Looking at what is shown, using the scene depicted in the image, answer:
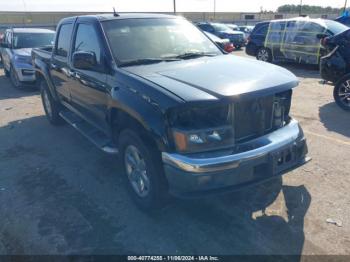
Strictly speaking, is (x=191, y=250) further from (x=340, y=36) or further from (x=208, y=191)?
(x=340, y=36)

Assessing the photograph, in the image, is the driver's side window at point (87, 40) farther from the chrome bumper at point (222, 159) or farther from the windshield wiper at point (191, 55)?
the chrome bumper at point (222, 159)

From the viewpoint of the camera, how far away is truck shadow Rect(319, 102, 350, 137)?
566 centimetres

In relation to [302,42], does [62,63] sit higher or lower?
higher

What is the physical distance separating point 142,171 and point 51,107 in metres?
3.89

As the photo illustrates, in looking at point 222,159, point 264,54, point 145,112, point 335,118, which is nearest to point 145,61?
point 145,112

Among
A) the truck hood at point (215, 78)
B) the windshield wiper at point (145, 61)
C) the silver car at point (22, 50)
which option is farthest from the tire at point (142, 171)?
the silver car at point (22, 50)

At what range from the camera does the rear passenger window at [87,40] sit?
3.94 metres

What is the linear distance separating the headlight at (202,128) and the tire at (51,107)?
14.0 ft

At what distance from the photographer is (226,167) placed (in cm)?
273

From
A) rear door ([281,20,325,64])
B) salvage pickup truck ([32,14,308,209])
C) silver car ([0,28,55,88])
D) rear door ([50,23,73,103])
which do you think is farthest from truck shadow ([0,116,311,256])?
rear door ([281,20,325,64])

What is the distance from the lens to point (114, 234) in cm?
316

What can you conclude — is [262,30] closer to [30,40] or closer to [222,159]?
[30,40]

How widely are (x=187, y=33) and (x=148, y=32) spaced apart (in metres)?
0.64

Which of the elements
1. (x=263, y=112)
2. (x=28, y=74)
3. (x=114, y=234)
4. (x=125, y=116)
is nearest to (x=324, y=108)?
(x=263, y=112)
